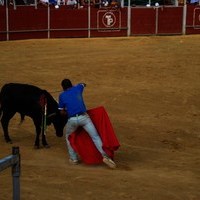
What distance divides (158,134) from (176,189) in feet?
10.0

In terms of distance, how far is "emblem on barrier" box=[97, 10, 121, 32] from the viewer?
24453mm

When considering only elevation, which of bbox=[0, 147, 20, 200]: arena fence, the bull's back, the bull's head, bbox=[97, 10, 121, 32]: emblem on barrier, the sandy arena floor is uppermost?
bbox=[97, 10, 121, 32]: emblem on barrier

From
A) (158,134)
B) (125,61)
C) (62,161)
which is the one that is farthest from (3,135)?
(125,61)

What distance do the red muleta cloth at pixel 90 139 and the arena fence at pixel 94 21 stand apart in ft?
51.5

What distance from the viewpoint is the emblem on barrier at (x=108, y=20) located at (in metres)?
24.5

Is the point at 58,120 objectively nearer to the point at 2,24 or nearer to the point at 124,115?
the point at 124,115

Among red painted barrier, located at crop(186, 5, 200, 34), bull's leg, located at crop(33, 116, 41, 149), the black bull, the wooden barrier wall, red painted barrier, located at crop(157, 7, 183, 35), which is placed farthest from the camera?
red painted barrier, located at crop(186, 5, 200, 34)

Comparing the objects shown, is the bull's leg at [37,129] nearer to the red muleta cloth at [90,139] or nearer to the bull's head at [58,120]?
the bull's head at [58,120]

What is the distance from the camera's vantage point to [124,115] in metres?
11.4

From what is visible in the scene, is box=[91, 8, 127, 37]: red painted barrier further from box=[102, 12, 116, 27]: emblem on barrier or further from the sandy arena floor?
the sandy arena floor

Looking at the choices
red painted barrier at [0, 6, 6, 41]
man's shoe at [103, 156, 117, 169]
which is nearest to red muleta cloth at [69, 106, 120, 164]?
man's shoe at [103, 156, 117, 169]

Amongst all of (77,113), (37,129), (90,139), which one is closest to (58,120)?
(37,129)

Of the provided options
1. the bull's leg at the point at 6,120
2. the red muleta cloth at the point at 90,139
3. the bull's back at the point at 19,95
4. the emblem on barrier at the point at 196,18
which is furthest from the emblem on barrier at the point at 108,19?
the red muleta cloth at the point at 90,139

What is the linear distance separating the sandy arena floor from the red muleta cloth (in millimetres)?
150
